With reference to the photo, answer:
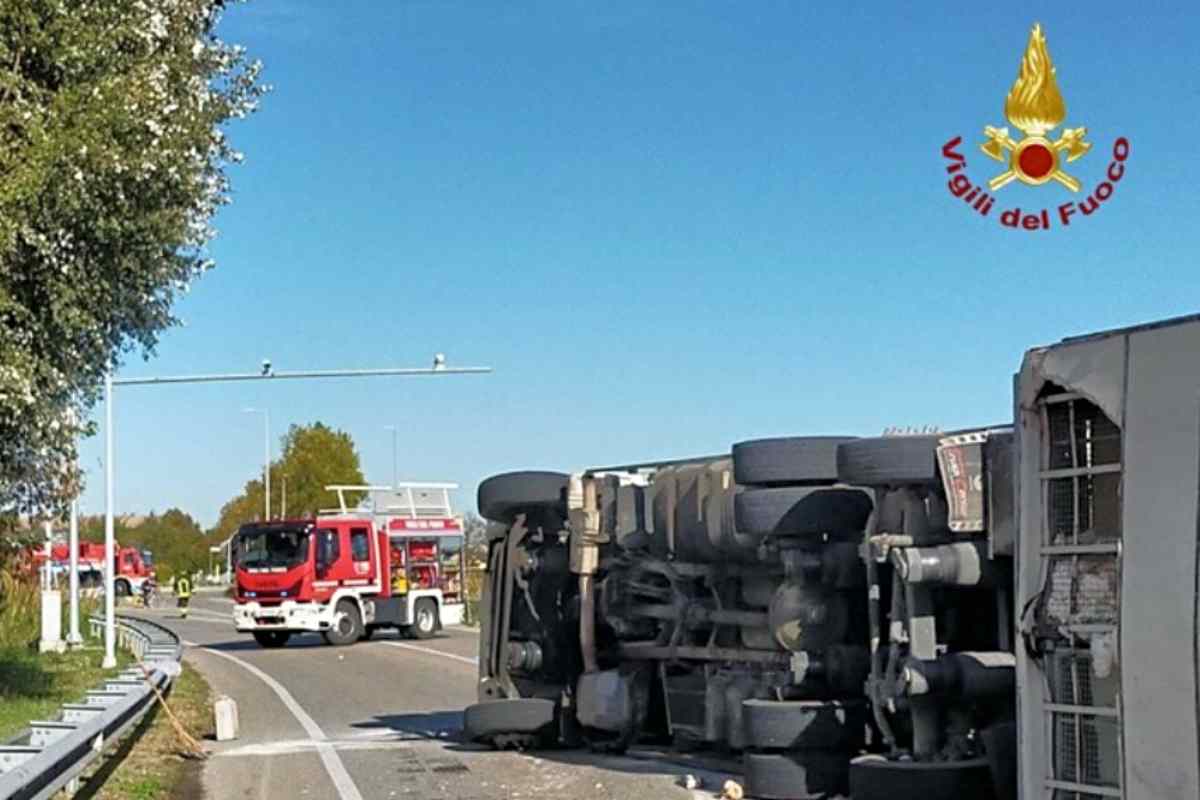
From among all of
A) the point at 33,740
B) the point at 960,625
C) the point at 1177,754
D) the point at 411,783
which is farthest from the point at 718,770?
the point at 1177,754

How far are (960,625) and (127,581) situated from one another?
68.2 meters

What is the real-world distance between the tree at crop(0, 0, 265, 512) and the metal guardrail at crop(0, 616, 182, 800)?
239 cm

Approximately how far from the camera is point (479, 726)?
13766 millimetres

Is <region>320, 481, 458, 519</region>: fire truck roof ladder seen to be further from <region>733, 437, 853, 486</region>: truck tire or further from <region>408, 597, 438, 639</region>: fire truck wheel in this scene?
<region>733, 437, 853, 486</region>: truck tire

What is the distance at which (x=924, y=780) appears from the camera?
28.7ft

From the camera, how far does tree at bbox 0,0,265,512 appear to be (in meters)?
12.0

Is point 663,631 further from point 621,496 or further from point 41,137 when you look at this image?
point 41,137

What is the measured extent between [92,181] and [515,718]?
543 centimetres

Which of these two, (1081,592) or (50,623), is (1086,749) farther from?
(50,623)

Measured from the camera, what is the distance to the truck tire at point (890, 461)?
9.33 m

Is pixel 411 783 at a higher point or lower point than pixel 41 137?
lower

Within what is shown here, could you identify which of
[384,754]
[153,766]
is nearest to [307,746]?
[384,754]

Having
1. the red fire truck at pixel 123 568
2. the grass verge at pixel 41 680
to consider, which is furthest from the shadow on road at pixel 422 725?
the red fire truck at pixel 123 568

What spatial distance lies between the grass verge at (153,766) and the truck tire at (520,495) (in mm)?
3318
